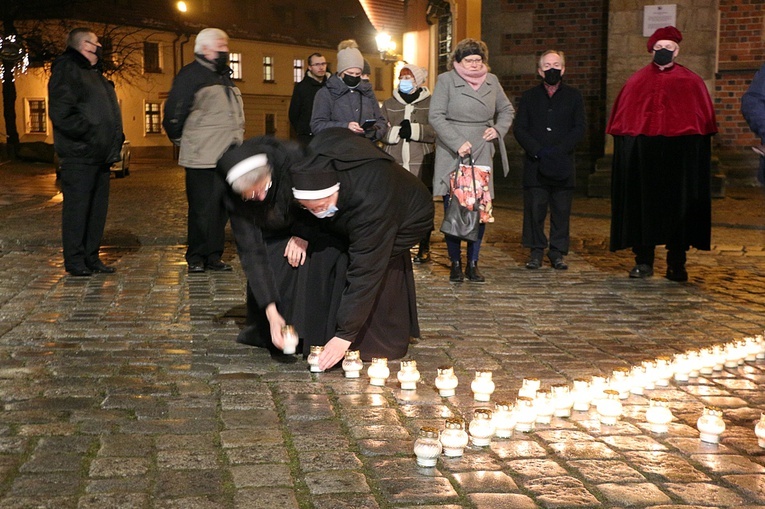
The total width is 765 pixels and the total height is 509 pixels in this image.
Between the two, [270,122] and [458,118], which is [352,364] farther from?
[270,122]

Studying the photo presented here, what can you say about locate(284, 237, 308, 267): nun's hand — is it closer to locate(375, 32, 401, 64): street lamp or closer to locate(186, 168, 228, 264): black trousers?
locate(186, 168, 228, 264): black trousers

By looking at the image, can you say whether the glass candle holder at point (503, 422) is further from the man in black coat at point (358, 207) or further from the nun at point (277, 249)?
the nun at point (277, 249)

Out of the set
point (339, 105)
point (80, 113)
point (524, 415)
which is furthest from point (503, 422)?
point (80, 113)

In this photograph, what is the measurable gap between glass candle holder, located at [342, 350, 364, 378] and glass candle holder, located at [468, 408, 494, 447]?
4.36 ft

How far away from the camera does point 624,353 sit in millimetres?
6691

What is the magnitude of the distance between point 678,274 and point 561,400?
5.16 m

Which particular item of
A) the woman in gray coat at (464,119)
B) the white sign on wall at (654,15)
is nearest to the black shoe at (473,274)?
the woman in gray coat at (464,119)

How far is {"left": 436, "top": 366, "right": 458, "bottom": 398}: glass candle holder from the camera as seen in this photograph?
17.9ft

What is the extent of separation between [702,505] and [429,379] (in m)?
2.18

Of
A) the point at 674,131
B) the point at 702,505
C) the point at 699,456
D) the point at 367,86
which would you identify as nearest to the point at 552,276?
the point at 674,131

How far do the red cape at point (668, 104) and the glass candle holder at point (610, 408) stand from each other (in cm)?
526

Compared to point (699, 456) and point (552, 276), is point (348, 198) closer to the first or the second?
point (699, 456)

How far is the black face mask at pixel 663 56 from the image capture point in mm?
9531


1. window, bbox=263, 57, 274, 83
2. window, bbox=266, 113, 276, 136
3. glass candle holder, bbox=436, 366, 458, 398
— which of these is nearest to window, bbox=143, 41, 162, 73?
window, bbox=263, 57, 274, 83
